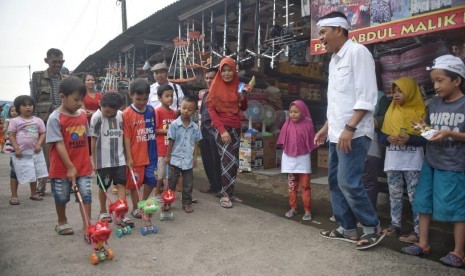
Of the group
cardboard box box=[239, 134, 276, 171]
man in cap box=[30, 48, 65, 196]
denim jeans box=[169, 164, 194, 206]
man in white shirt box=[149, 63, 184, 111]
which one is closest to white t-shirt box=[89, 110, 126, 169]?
denim jeans box=[169, 164, 194, 206]

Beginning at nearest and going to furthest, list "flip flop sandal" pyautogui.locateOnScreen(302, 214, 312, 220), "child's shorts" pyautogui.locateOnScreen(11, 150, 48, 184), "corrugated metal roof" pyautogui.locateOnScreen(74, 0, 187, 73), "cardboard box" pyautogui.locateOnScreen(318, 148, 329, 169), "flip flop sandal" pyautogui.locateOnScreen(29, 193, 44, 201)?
"flip flop sandal" pyautogui.locateOnScreen(302, 214, 312, 220), "child's shorts" pyautogui.locateOnScreen(11, 150, 48, 184), "flip flop sandal" pyautogui.locateOnScreen(29, 193, 44, 201), "corrugated metal roof" pyautogui.locateOnScreen(74, 0, 187, 73), "cardboard box" pyautogui.locateOnScreen(318, 148, 329, 169)

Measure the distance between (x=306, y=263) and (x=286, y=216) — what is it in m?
1.36

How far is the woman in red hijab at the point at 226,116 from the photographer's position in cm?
427

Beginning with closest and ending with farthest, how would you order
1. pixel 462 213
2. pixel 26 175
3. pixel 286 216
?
1. pixel 462 213
2. pixel 286 216
3. pixel 26 175

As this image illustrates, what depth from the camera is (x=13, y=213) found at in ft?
13.2

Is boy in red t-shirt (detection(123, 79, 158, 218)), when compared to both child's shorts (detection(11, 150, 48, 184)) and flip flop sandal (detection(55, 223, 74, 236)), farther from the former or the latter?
child's shorts (detection(11, 150, 48, 184))

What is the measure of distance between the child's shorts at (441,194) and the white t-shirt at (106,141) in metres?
2.87

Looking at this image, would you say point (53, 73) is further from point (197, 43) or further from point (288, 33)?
point (288, 33)

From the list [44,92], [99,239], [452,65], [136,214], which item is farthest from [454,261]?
[44,92]

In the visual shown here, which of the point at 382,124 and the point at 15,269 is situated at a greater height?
the point at 382,124

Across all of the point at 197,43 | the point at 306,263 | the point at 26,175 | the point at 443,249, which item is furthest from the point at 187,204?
the point at 197,43

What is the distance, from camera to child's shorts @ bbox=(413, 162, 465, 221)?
2.53m

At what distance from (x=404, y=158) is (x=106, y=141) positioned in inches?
116

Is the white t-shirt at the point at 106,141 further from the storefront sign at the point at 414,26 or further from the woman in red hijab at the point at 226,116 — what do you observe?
the storefront sign at the point at 414,26
